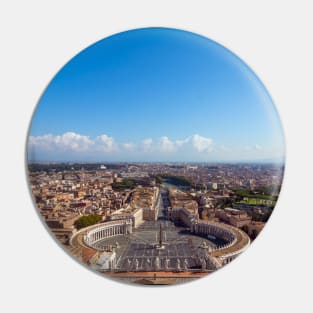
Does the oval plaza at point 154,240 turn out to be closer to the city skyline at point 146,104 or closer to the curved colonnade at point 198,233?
the curved colonnade at point 198,233

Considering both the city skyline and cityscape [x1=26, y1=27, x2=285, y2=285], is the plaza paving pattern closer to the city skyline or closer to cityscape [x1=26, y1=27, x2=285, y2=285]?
cityscape [x1=26, y1=27, x2=285, y2=285]

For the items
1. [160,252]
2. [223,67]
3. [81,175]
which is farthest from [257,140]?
[81,175]

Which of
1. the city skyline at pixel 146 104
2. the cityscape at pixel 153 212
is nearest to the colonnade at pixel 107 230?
the cityscape at pixel 153 212

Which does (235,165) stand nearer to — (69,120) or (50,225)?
(69,120)

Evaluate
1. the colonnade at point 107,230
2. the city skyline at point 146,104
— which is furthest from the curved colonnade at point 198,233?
the city skyline at point 146,104

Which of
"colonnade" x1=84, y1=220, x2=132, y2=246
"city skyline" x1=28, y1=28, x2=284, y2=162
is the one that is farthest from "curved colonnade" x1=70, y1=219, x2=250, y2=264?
"city skyline" x1=28, y1=28, x2=284, y2=162

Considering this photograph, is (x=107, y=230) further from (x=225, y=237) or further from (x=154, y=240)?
(x=225, y=237)

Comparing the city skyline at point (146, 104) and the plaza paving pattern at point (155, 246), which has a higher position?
the city skyline at point (146, 104)

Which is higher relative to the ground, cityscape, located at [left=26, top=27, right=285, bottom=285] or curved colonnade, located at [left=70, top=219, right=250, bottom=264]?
cityscape, located at [left=26, top=27, right=285, bottom=285]
